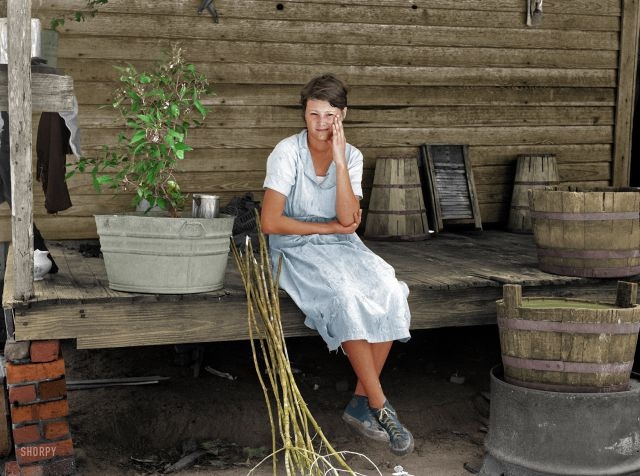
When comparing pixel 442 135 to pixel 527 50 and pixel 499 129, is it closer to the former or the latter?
pixel 499 129

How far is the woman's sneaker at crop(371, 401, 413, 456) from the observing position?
14.1 feet

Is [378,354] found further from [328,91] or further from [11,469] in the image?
[11,469]

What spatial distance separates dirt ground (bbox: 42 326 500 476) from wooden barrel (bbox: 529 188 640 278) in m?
1.18

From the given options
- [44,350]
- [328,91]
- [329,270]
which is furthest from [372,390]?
[44,350]

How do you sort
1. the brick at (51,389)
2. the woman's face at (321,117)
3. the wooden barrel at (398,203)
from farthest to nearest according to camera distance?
1. the wooden barrel at (398,203)
2. the woman's face at (321,117)
3. the brick at (51,389)

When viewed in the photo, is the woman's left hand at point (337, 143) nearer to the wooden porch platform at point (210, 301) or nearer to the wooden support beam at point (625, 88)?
the wooden porch platform at point (210, 301)

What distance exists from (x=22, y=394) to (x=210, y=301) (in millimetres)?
1022

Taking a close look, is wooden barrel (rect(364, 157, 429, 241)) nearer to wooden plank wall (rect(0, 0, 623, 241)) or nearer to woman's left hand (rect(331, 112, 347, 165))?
wooden plank wall (rect(0, 0, 623, 241))

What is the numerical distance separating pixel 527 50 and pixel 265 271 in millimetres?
4391

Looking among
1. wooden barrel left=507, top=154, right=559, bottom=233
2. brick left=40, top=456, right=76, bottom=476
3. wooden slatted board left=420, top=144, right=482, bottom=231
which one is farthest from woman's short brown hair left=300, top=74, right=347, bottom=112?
wooden barrel left=507, top=154, right=559, bottom=233

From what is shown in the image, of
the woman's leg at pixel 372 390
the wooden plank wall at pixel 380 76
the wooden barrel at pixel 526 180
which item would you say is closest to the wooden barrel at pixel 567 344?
the woman's leg at pixel 372 390

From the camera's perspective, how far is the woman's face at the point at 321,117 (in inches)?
183

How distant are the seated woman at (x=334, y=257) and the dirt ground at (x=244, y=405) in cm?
70

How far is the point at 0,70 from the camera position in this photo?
13.5 feet
